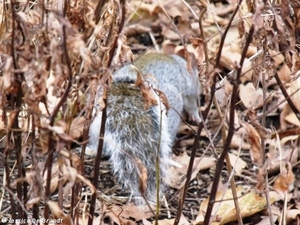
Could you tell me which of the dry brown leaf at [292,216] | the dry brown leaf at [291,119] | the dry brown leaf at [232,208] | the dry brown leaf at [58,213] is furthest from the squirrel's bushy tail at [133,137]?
the dry brown leaf at [58,213]

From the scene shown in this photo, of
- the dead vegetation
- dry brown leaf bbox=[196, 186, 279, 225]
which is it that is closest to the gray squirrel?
the dead vegetation

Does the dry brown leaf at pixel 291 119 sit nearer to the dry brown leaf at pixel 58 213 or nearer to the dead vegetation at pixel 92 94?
the dead vegetation at pixel 92 94

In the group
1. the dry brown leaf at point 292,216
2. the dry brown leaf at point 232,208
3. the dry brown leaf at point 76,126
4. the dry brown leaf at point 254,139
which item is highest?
the dry brown leaf at point 254,139

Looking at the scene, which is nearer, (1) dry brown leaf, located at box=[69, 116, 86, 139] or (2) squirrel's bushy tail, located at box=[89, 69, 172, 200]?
(1) dry brown leaf, located at box=[69, 116, 86, 139]

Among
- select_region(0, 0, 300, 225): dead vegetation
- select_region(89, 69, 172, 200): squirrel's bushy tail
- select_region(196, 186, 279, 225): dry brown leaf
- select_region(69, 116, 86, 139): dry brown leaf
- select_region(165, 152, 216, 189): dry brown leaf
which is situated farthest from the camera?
select_region(165, 152, 216, 189): dry brown leaf

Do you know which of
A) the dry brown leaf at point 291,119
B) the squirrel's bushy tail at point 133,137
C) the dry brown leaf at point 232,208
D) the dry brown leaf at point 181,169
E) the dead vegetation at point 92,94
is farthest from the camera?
the dry brown leaf at point 291,119

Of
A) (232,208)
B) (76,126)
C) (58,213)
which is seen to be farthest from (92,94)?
(232,208)

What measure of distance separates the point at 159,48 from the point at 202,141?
1.25 m

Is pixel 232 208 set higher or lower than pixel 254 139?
lower

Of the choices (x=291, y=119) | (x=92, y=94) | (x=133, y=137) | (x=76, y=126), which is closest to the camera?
(x=92, y=94)

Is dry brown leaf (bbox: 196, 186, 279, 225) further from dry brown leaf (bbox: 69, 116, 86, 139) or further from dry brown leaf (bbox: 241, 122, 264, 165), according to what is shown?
dry brown leaf (bbox: 241, 122, 264, 165)

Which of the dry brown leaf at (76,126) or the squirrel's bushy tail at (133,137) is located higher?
the dry brown leaf at (76,126)

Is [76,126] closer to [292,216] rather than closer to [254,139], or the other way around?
[254,139]

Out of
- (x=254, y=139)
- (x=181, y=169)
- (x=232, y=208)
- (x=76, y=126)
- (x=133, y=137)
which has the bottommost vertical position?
(x=181, y=169)
